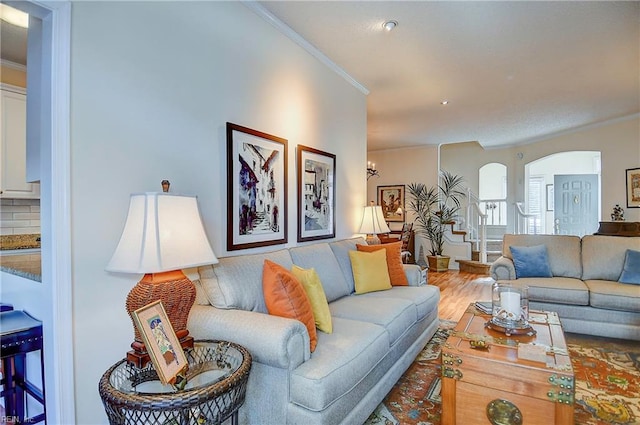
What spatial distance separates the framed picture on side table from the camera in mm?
1277

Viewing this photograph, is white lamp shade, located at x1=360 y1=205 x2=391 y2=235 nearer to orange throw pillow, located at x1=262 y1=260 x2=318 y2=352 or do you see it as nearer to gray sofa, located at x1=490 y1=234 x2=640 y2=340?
gray sofa, located at x1=490 y1=234 x2=640 y2=340

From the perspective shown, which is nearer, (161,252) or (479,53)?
(161,252)

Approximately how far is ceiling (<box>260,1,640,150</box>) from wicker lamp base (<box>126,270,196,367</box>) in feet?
6.93

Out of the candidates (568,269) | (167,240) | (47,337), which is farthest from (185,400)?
(568,269)

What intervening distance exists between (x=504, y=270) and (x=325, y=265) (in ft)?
7.24

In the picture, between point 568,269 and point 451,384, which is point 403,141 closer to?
point 568,269

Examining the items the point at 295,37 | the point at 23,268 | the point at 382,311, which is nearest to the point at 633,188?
the point at 382,311

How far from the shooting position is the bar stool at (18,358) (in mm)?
1453

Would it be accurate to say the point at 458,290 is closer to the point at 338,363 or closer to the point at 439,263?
the point at 439,263

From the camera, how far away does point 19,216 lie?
3.19 metres

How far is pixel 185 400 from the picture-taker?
115cm

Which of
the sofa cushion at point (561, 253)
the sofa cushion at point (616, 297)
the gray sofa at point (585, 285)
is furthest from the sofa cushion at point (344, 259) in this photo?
the sofa cushion at point (616, 297)

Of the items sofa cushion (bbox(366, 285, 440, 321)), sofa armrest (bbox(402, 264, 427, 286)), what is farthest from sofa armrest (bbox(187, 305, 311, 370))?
sofa armrest (bbox(402, 264, 427, 286))

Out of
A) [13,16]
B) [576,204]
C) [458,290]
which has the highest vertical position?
[13,16]
